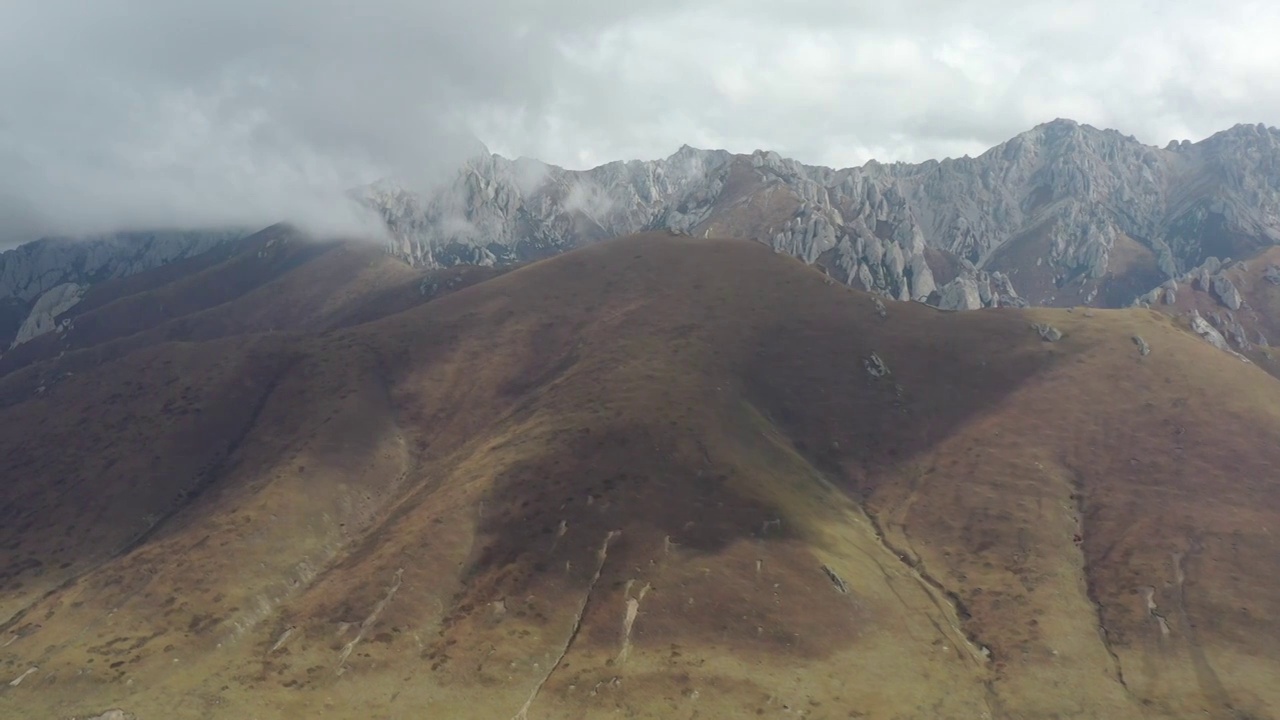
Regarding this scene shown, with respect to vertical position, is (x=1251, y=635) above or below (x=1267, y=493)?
below

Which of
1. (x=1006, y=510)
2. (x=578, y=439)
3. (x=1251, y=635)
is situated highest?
(x=578, y=439)

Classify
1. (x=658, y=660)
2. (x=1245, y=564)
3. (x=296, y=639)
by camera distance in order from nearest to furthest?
(x=658, y=660)
(x=296, y=639)
(x=1245, y=564)

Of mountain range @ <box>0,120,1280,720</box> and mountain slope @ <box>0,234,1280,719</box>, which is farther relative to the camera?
mountain slope @ <box>0,234,1280,719</box>

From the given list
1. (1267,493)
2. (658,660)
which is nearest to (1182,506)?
(1267,493)

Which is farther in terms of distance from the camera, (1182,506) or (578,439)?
(578,439)

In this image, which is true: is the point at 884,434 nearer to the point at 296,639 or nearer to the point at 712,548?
the point at 712,548

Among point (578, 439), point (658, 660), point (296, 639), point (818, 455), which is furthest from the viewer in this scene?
point (818, 455)

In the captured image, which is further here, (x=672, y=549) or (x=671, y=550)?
(x=672, y=549)

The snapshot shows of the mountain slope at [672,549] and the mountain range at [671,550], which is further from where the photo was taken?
the mountain slope at [672,549]
